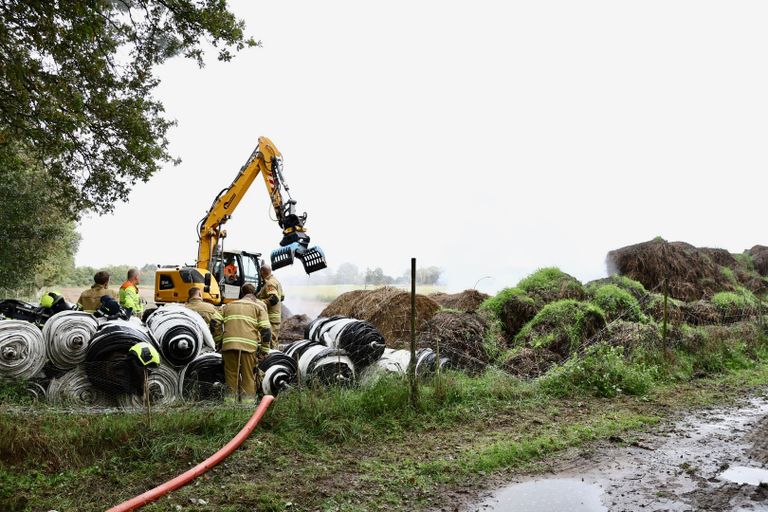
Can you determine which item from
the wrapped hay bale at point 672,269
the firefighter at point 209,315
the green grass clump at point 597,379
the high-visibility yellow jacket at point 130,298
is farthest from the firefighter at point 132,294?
the wrapped hay bale at point 672,269

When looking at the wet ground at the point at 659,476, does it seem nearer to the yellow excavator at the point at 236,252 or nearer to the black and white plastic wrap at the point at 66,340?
the black and white plastic wrap at the point at 66,340

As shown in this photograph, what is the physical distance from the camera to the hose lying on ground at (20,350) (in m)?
6.60

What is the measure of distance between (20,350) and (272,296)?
4.07 m

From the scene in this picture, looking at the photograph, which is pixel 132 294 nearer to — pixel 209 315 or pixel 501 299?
pixel 209 315

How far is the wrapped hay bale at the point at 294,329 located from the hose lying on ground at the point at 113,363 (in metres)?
6.51

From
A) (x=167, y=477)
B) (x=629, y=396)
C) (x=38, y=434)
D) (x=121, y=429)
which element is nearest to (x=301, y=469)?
(x=167, y=477)

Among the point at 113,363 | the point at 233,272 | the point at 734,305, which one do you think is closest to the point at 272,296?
the point at 113,363

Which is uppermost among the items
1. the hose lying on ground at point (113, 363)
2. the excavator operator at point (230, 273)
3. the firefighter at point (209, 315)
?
the excavator operator at point (230, 273)

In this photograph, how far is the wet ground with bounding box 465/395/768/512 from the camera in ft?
15.6

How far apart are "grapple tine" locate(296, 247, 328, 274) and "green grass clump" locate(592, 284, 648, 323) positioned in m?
6.07

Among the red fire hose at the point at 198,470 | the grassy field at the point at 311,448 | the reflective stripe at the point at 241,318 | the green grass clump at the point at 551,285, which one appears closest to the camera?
the red fire hose at the point at 198,470

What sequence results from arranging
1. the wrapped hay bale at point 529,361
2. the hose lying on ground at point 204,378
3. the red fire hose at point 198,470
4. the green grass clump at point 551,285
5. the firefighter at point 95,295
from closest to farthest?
the red fire hose at point 198,470, the hose lying on ground at point 204,378, the firefighter at point 95,295, the wrapped hay bale at point 529,361, the green grass clump at point 551,285

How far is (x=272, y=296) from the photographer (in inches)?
Answer: 395

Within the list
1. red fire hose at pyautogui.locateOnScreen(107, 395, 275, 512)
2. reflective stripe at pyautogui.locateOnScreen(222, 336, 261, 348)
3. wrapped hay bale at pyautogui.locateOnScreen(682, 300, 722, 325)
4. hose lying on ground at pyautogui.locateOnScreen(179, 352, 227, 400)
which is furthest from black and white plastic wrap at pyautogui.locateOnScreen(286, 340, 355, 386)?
wrapped hay bale at pyautogui.locateOnScreen(682, 300, 722, 325)
